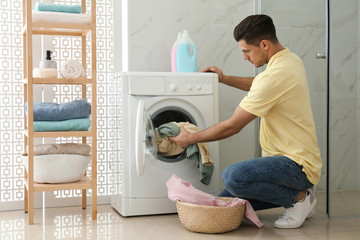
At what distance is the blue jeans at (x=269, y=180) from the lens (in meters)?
2.47

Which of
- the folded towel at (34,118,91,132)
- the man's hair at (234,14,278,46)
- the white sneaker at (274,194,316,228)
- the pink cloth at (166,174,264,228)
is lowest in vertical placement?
the white sneaker at (274,194,316,228)

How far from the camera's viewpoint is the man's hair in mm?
Answer: 2531

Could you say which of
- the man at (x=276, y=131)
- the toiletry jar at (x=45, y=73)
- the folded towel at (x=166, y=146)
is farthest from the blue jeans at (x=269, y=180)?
the toiletry jar at (x=45, y=73)

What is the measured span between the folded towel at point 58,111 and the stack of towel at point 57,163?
19 cm

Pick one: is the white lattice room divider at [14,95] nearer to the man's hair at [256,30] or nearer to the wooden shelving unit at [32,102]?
the wooden shelving unit at [32,102]

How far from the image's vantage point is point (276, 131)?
8.41 ft

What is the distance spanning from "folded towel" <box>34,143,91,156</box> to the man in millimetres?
678

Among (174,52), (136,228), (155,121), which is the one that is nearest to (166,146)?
(155,121)

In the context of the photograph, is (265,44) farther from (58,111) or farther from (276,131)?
(58,111)

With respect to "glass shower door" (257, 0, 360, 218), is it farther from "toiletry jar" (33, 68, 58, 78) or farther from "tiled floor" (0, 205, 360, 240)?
"toiletry jar" (33, 68, 58, 78)

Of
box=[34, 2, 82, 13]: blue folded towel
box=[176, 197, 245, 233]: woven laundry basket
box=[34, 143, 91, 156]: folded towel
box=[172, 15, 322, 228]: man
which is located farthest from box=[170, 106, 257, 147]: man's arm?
box=[34, 2, 82, 13]: blue folded towel

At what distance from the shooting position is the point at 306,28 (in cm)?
303

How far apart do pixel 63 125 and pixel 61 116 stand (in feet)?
0.17

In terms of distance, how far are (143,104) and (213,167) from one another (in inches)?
23.1
